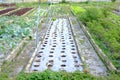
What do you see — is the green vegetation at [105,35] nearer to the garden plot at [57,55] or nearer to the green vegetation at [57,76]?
the garden plot at [57,55]

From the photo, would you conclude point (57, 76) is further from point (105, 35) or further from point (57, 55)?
point (105, 35)

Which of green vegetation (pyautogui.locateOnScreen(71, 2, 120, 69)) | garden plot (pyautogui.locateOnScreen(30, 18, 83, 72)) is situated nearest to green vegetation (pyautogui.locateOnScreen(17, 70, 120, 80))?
garden plot (pyautogui.locateOnScreen(30, 18, 83, 72))

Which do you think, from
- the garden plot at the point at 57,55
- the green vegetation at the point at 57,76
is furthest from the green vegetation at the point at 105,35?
the green vegetation at the point at 57,76

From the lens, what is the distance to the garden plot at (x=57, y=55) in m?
7.45

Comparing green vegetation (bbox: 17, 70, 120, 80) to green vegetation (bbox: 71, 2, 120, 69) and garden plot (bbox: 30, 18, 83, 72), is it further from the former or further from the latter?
green vegetation (bbox: 71, 2, 120, 69)

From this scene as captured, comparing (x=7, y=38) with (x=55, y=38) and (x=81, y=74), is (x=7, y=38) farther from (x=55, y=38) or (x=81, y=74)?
(x=81, y=74)

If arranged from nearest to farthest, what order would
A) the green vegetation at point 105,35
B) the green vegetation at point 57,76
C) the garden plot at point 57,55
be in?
the green vegetation at point 57,76 < the garden plot at point 57,55 < the green vegetation at point 105,35

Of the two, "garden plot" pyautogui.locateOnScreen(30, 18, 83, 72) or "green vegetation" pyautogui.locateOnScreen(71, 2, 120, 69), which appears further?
"green vegetation" pyautogui.locateOnScreen(71, 2, 120, 69)

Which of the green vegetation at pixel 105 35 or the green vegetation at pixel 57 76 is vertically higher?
the green vegetation at pixel 57 76

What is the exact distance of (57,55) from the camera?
8656mm

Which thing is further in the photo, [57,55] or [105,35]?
[105,35]

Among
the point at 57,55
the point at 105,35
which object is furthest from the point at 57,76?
the point at 105,35

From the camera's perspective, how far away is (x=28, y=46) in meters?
9.88

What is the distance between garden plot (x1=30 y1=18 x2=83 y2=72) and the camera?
7.45 m
